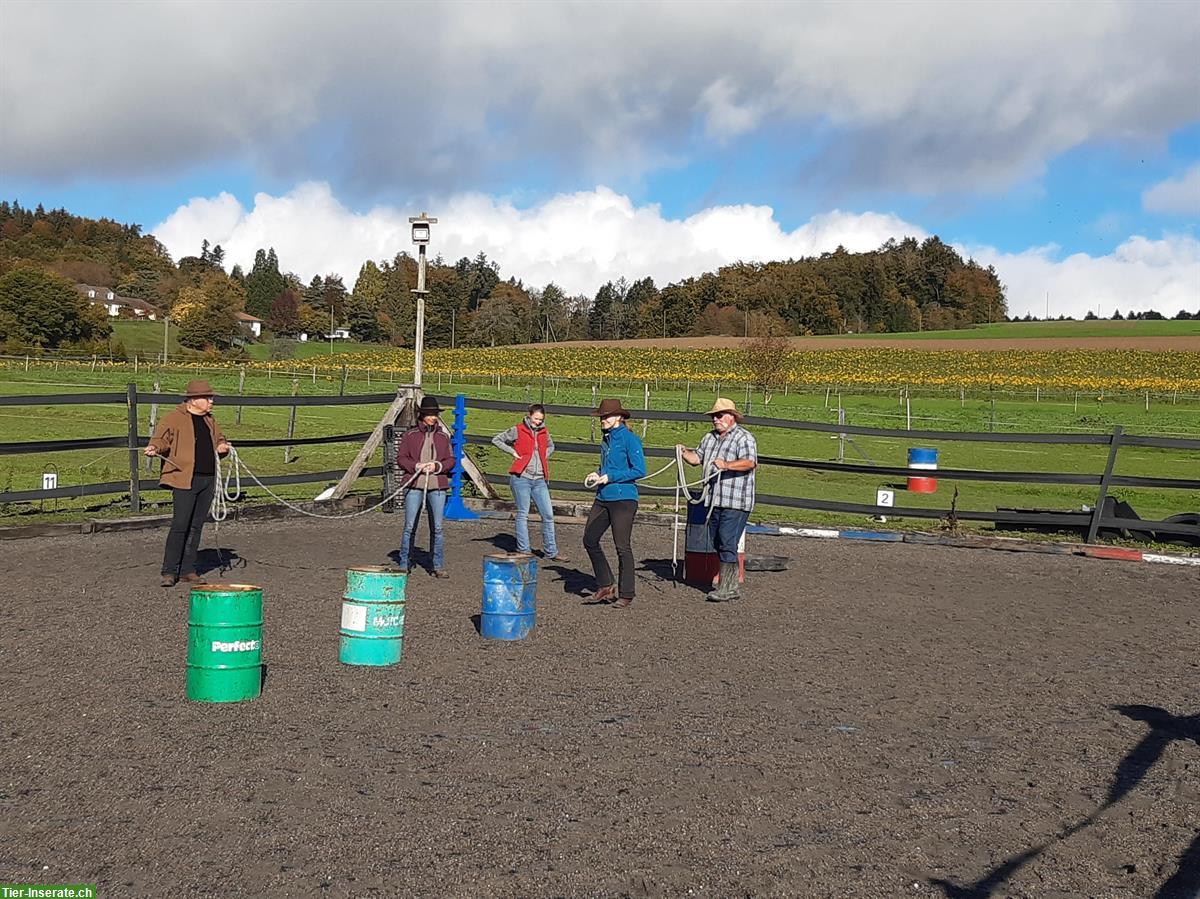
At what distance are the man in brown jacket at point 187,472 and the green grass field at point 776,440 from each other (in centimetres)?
379

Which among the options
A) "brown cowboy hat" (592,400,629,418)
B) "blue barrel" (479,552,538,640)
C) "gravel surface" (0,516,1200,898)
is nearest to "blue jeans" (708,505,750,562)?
"gravel surface" (0,516,1200,898)

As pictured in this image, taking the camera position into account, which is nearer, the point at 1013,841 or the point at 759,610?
the point at 1013,841

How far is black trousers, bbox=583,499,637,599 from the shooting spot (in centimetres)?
1045

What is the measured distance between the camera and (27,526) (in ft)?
43.5

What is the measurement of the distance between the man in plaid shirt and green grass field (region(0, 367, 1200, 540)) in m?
6.20

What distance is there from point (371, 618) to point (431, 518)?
162 inches

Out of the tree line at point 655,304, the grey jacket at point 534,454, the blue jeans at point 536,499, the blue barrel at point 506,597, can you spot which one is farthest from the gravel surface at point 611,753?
the tree line at point 655,304

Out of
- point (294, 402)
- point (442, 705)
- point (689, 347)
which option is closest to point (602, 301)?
point (689, 347)

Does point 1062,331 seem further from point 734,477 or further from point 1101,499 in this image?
point 734,477

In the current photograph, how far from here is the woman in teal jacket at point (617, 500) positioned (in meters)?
10.5

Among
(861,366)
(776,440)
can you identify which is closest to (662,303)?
(861,366)

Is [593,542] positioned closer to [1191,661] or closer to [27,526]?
[1191,661]

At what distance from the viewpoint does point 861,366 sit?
8144 centimetres

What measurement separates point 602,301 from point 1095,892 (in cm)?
14282
